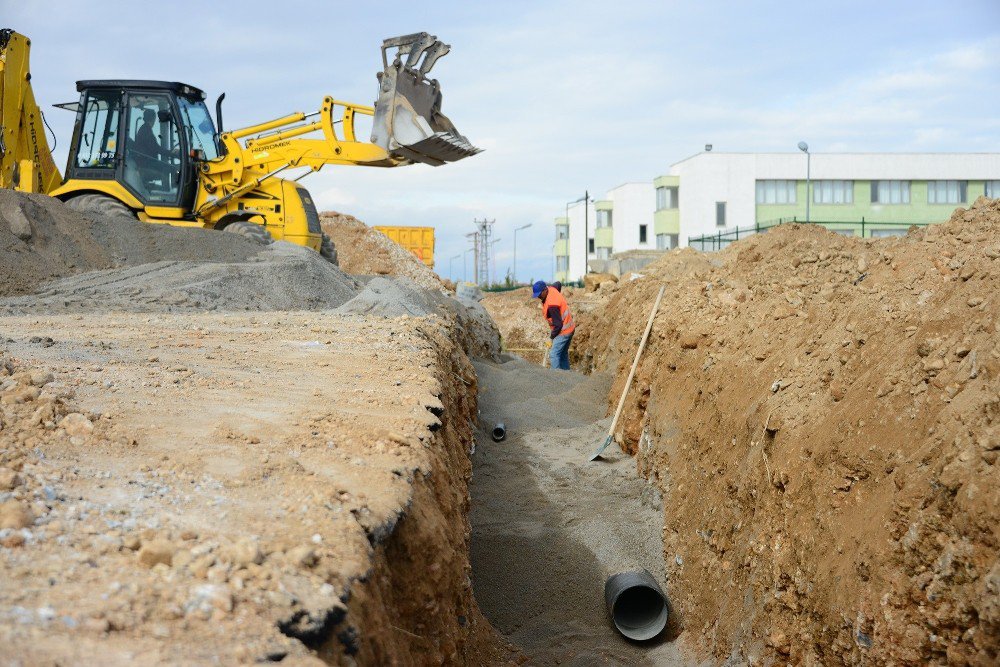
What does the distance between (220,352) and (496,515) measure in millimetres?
2916

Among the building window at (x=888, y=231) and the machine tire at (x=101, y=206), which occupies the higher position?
the building window at (x=888, y=231)

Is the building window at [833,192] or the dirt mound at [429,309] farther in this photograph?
the building window at [833,192]

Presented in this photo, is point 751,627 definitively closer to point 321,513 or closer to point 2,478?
point 321,513

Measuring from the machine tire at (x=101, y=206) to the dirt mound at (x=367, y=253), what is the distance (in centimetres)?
1344

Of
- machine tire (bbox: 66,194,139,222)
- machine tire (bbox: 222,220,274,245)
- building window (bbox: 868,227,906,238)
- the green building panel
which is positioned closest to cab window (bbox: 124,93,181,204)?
machine tire (bbox: 66,194,139,222)

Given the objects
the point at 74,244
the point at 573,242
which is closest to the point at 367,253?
the point at 74,244

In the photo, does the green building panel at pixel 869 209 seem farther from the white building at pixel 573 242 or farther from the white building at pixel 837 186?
the white building at pixel 573 242

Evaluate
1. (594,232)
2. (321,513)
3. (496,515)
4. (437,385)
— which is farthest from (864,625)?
(594,232)

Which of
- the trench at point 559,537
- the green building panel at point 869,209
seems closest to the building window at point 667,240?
the green building panel at point 869,209

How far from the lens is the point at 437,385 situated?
20.3 feet

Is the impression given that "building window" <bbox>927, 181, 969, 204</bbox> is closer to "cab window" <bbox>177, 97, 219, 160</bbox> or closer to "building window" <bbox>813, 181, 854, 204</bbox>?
"building window" <bbox>813, 181, 854, 204</bbox>

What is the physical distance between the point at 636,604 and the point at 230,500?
4385 millimetres

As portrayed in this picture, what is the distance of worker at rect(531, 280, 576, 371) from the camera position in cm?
1502

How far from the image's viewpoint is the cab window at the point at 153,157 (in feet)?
49.5
